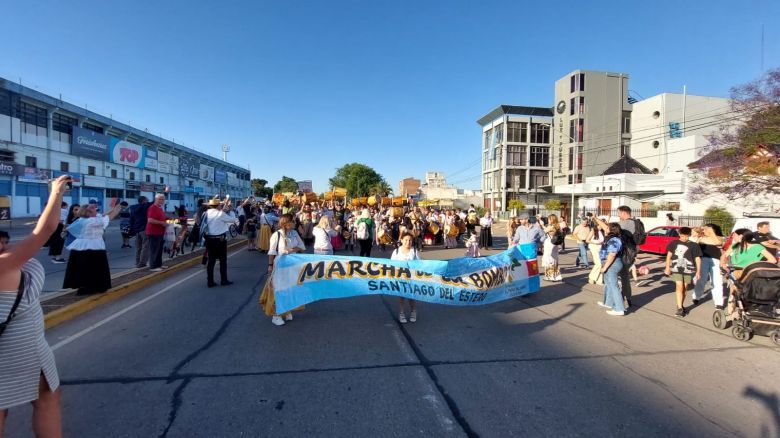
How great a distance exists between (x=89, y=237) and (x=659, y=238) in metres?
18.0

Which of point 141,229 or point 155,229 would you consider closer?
point 155,229

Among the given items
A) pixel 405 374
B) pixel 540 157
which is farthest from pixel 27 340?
pixel 540 157

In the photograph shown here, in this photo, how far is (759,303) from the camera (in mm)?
5426

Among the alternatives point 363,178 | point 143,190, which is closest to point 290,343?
point 143,190

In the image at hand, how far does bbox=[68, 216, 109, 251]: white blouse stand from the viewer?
270 inches

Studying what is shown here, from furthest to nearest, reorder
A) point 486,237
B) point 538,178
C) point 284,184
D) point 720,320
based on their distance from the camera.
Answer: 1. point 284,184
2. point 538,178
3. point 486,237
4. point 720,320

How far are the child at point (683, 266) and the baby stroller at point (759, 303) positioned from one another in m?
1.04

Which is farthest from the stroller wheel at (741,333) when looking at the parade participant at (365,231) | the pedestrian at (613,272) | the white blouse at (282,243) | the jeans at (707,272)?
the parade participant at (365,231)

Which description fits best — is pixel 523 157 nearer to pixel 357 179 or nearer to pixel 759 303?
pixel 357 179

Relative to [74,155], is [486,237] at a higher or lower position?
lower

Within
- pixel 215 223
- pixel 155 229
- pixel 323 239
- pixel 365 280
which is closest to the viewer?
pixel 365 280

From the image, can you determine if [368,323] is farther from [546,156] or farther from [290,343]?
[546,156]

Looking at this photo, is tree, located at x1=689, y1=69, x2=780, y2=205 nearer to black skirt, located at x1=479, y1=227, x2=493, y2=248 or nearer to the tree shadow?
black skirt, located at x1=479, y1=227, x2=493, y2=248

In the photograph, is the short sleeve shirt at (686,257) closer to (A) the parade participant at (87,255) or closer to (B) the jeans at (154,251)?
(A) the parade participant at (87,255)
